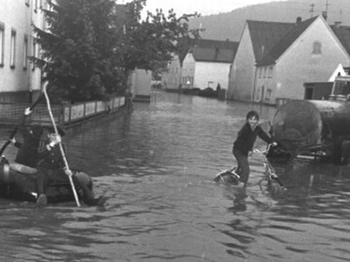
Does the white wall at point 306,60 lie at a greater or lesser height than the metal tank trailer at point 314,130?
greater

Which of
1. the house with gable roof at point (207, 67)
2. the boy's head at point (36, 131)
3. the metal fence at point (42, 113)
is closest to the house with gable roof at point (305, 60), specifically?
the metal fence at point (42, 113)

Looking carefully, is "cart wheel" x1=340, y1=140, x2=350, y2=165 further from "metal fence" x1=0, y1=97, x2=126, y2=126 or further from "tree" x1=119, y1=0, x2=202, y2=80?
"tree" x1=119, y1=0, x2=202, y2=80

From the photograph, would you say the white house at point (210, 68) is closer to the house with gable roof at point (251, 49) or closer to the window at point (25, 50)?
the house with gable roof at point (251, 49)

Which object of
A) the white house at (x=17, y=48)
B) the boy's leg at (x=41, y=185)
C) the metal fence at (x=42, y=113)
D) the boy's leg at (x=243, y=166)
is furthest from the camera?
the white house at (x=17, y=48)

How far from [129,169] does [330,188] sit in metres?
4.39

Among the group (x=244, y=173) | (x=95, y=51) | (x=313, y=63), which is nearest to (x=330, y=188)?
Answer: (x=244, y=173)

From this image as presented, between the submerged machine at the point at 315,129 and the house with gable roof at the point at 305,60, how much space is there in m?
41.6

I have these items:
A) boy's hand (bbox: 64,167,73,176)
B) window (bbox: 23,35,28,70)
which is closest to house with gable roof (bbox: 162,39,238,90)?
window (bbox: 23,35,28,70)

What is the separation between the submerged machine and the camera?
1542 cm

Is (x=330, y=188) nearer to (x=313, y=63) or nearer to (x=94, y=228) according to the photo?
(x=94, y=228)

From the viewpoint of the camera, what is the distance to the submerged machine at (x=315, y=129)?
1542 centimetres

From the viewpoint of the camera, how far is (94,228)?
24.5ft

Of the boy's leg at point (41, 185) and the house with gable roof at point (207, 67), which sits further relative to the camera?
the house with gable roof at point (207, 67)

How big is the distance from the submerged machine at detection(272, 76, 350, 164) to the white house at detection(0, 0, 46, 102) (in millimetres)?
12927
